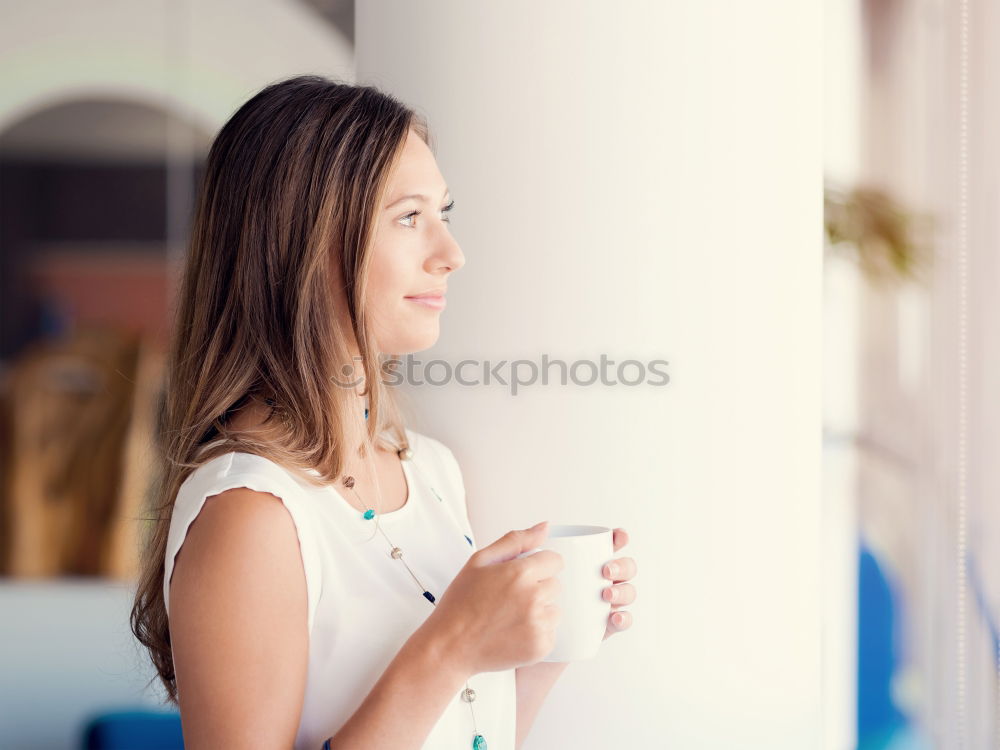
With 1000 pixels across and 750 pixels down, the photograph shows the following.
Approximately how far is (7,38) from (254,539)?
10.0ft

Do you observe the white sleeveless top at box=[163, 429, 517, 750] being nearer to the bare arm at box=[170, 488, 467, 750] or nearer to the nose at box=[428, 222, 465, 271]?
the bare arm at box=[170, 488, 467, 750]

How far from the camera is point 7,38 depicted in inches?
129

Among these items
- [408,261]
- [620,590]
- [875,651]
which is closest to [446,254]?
[408,261]

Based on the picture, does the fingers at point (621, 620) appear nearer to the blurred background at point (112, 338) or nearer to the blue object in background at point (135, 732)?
the blue object in background at point (135, 732)

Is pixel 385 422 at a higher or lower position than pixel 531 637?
higher

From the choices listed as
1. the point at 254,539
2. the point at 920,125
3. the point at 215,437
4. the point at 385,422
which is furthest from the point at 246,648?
the point at 920,125

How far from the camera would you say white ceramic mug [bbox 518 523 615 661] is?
0.91 meters

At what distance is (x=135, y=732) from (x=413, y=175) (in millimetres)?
1959

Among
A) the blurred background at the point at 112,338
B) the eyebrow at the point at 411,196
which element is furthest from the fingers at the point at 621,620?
the blurred background at the point at 112,338

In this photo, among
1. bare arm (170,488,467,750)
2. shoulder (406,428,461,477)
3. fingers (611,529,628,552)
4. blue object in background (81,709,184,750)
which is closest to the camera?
bare arm (170,488,467,750)

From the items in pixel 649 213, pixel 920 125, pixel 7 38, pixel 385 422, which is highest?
pixel 7 38

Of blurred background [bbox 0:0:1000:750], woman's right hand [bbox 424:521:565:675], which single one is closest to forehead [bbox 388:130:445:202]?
woman's right hand [bbox 424:521:565:675]

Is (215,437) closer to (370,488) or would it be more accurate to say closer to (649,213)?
(370,488)

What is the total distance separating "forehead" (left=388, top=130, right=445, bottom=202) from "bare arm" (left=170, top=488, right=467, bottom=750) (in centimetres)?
36
